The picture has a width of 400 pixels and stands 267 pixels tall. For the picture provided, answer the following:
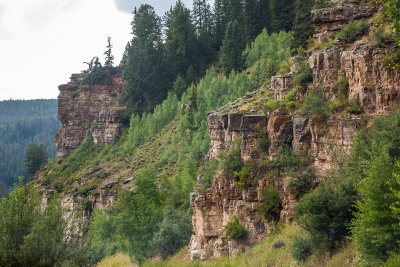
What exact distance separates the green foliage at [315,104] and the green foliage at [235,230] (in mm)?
9102

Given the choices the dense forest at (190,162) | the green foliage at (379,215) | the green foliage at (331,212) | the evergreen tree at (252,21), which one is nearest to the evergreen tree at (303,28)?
the dense forest at (190,162)

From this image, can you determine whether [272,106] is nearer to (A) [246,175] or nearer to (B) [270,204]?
(A) [246,175]

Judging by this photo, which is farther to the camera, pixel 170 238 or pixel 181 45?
pixel 181 45

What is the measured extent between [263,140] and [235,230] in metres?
6.71

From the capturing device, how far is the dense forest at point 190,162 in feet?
60.3

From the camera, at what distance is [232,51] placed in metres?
68.8

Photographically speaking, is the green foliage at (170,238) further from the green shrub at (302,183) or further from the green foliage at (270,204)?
the green shrub at (302,183)

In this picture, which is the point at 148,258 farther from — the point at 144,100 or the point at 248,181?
the point at 144,100

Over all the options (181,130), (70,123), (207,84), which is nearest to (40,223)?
(181,130)

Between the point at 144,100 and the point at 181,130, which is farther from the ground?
the point at 144,100

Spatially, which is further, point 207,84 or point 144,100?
point 144,100

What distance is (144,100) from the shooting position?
80125mm

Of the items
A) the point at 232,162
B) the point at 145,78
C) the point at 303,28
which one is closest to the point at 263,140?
the point at 232,162

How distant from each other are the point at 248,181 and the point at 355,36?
1207cm
